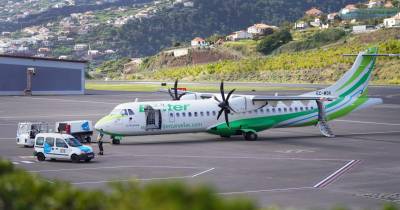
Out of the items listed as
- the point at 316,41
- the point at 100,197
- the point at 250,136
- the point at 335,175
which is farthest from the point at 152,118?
the point at 316,41

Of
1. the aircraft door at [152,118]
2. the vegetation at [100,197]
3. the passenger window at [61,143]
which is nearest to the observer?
the vegetation at [100,197]

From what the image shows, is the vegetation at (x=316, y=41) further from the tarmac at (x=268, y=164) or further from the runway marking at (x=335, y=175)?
the runway marking at (x=335, y=175)

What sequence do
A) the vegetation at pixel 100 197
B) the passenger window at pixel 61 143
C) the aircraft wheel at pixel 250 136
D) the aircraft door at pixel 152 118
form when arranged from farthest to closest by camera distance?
the aircraft wheel at pixel 250 136 < the aircraft door at pixel 152 118 < the passenger window at pixel 61 143 < the vegetation at pixel 100 197

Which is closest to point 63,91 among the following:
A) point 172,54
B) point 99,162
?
point 99,162

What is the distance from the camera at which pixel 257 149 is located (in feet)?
130

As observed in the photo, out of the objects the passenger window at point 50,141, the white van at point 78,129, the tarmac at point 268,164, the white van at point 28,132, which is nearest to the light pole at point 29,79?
the tarmac at point 268,164

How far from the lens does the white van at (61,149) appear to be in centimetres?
3388

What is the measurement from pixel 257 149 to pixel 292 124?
6867mm

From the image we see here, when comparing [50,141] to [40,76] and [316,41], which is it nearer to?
[40,76]

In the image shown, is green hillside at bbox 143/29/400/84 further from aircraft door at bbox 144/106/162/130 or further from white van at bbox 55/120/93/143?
white van at bbox 55/120/93/143

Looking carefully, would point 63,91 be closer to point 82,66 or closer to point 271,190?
point 82,66

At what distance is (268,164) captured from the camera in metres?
33.7

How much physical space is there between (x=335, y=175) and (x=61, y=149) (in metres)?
12.9

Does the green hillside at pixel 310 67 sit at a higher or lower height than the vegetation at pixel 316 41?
lower
